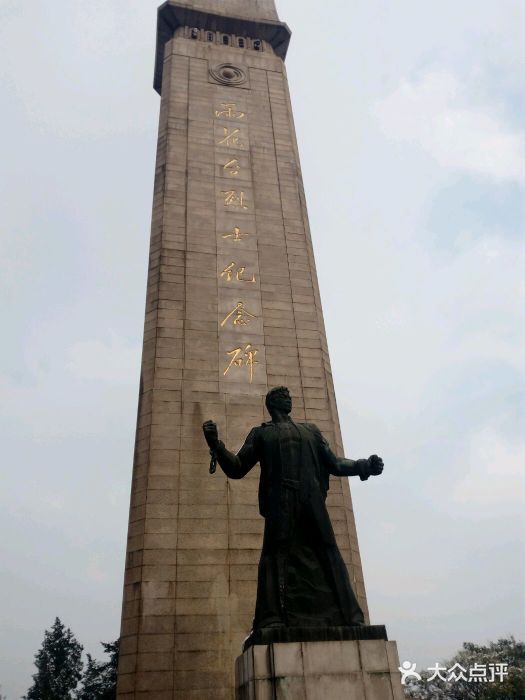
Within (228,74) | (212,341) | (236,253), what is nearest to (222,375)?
(212,341)

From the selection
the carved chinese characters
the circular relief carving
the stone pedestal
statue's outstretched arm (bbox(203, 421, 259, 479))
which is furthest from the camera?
the circular relief carving

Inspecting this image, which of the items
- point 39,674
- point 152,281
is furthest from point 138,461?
point 39,674

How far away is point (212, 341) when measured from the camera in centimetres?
1383

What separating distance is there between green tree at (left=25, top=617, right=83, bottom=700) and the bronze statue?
113 ft

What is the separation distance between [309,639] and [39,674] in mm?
37693

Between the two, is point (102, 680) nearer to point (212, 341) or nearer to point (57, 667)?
point (57, 667)

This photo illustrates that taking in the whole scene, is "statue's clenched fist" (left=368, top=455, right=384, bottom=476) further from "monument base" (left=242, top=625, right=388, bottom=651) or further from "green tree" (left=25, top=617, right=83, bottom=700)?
"green tree" (left=25, top=617, right=83, bottom=700)

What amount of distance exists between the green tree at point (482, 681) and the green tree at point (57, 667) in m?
20.0

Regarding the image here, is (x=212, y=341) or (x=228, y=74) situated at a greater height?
(x=228, y=74)

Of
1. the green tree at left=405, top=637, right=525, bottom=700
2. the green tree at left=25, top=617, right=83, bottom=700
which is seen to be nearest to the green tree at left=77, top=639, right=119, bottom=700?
the green tree at left=25, top=617, right=83, bottom=700

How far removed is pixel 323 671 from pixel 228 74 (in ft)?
61.4

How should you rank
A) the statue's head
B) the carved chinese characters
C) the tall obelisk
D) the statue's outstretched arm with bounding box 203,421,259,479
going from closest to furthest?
the statue's outstretched arm with bounding box 203,421,259,479 → the statue's head → the tall obelisk → the carved chinese characters

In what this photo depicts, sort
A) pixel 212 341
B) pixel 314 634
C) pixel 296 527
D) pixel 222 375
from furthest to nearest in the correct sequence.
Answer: pixel 212 341 < pixel 222 375 < pixel 296 527 < pixel 314 634

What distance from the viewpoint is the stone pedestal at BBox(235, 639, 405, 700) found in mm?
4738
